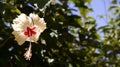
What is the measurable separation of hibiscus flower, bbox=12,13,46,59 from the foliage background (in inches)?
4.9

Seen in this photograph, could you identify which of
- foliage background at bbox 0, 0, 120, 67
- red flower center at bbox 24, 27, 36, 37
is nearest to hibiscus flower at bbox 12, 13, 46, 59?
red flower center at bbox 24, 27, 36, 37

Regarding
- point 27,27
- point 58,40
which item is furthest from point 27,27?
point 58,40

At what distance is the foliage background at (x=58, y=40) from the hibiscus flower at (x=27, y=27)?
12cm

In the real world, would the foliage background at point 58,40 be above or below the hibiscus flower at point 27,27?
below

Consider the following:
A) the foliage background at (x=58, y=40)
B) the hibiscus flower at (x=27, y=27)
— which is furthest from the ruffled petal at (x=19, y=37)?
the foliage background at (x=58, y=40)

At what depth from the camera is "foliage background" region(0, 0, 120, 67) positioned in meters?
1.82

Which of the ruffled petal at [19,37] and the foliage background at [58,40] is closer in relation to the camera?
the ruffled petal at [19,37]

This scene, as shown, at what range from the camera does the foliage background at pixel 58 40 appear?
1.82 metres

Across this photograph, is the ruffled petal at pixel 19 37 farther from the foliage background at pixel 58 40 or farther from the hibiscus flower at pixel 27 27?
the foliage background at pixel 58 40

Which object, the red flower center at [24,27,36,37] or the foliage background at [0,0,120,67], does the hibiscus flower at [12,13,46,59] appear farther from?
the foliage background at [0,0,120,67]

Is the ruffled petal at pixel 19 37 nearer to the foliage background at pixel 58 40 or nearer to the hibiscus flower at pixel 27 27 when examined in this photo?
the hibiscus flower at pixel 27 27

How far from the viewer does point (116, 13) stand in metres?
3.50

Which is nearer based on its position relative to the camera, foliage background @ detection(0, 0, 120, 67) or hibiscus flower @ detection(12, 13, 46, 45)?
hibiscus flower @ detection(12, 13, 46, 45)

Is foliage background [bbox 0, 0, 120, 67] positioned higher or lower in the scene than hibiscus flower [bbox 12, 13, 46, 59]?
lower
